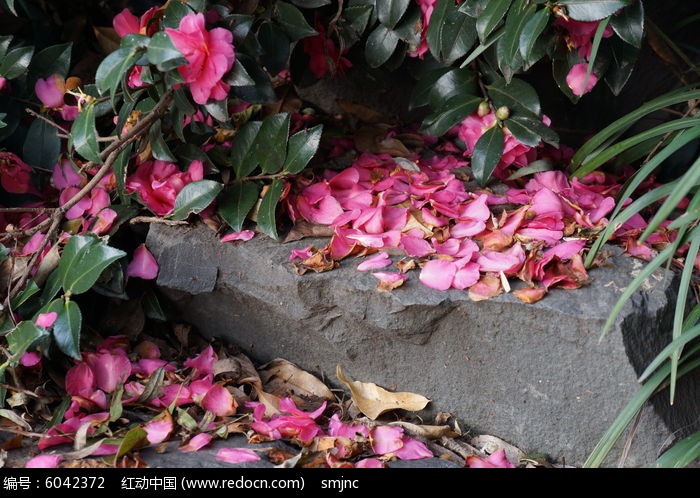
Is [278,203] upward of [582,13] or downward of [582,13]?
downward

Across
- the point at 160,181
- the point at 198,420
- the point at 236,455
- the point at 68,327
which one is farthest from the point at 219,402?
the point at 160,181

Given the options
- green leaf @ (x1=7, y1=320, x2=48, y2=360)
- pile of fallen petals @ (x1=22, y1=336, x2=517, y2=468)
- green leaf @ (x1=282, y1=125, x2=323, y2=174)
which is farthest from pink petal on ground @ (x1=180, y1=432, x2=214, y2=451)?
green leaf @ (x1=282, y1=125, x2=323, y2=174)

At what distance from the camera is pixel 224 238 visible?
1.52 meters

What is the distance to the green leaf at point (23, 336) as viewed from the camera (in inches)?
51.0

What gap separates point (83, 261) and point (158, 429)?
31cm

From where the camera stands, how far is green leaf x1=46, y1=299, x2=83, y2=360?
132cm

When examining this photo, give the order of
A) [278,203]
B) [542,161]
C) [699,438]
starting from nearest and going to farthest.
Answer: [699,438], [278,203], [542,161]

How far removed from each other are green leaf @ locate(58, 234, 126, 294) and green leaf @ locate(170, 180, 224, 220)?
0.54 feet

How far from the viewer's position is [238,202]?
1524mm

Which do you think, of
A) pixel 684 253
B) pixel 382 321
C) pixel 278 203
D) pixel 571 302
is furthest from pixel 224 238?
pixel 684 253

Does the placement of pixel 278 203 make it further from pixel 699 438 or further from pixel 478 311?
pixel 699 438

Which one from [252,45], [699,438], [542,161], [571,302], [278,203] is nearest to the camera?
[699,438]

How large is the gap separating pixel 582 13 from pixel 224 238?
2.45 feet

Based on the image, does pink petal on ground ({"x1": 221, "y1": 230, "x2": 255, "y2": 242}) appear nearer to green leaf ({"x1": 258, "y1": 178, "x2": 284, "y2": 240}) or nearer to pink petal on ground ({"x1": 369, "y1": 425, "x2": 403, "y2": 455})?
green leaf ({"x1": 258, "y1": 178, "x2": 284, "y2": 240})
